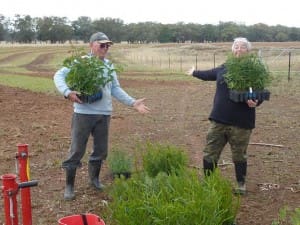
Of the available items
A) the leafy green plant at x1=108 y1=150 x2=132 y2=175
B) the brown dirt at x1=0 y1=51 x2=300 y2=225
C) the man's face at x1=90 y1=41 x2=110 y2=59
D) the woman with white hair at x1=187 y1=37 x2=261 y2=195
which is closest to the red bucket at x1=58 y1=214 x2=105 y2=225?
the brown dirt at x1=0 y1=51 x2=300 y2=225

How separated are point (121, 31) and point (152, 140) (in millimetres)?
110065

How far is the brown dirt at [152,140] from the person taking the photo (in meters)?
5.48

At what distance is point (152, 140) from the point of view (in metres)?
9.25

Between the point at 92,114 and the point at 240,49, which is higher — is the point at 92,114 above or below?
below

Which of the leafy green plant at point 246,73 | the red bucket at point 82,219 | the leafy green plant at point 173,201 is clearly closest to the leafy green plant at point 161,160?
the leafy green plant at point 246,73

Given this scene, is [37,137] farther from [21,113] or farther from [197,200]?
[197,200]

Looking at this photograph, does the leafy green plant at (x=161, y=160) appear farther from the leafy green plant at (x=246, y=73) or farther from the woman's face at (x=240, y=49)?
the woman's face at (x=240, y=49)

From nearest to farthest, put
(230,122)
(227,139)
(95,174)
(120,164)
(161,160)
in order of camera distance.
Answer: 1. (161,160)
2. (230,122)
3. (227,139)
4. (95,174)
5. (120,164)

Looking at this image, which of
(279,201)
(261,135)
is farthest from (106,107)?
(261,135)

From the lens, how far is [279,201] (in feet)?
18.0

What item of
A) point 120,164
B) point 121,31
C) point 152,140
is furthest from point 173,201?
point 121,31

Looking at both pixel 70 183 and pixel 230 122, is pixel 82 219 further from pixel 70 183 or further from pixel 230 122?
pixel 230 122

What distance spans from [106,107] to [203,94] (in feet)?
39.3

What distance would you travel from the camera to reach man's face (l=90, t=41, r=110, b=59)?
5.45 metres
